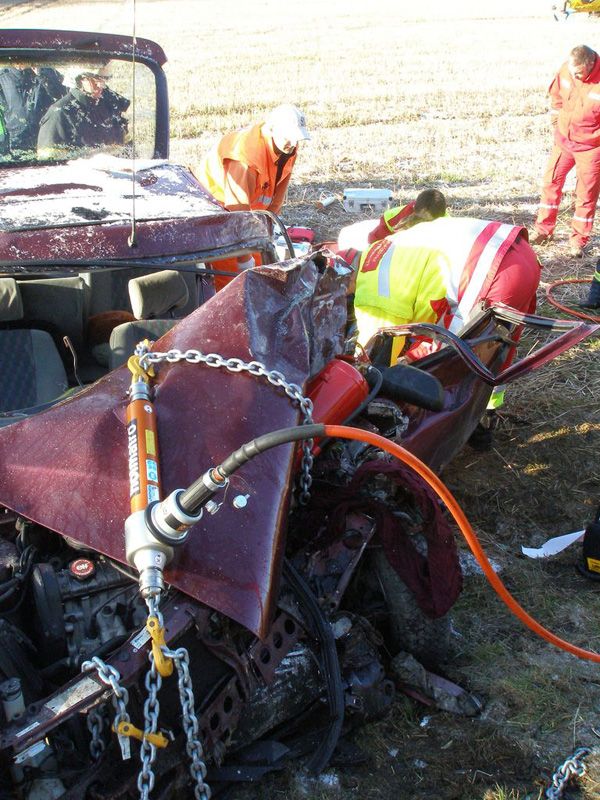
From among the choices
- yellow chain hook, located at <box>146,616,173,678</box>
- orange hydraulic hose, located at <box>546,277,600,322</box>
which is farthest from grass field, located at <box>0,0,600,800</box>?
yellow chain hook, located at <box>146,616,173,678</box>

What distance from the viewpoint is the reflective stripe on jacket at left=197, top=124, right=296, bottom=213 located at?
5.75 m

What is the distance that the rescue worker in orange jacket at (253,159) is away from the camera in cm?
571

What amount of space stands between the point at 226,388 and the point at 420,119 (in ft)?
39.3

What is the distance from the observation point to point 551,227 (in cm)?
813

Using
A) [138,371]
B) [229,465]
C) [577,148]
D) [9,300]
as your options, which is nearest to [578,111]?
[577,148]

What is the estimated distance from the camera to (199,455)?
2.27 m

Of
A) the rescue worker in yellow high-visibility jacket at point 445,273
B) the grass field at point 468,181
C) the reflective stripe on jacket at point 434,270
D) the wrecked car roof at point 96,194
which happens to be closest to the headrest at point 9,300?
the wrecked car roof at point 96,194

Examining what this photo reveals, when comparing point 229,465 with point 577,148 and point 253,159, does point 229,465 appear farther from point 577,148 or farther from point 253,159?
point 577,148

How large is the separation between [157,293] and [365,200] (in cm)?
556

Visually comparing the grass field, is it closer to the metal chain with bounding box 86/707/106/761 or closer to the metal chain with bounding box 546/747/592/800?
the metal chain with bounding box 546/747/592/800

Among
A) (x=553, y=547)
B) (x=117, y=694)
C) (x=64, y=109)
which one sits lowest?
(x=553, y=547)

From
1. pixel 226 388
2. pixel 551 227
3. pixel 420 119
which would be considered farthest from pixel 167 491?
pixel 420 119

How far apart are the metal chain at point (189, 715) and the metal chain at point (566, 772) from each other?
1059 mm

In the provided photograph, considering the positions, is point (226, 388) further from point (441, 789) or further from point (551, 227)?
point (551, 227)
